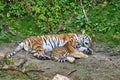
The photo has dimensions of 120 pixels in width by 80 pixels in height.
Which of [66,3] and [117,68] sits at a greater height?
[66,3]

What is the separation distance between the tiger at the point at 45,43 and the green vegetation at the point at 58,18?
1.94 ft

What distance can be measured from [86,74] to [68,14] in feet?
11.7

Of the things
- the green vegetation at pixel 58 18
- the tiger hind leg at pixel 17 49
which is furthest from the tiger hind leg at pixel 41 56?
the green vegetation at pixel 58 18

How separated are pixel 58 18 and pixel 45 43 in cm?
155

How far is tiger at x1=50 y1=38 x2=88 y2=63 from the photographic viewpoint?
840cm

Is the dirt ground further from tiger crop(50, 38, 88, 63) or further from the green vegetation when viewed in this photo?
the green vegetation

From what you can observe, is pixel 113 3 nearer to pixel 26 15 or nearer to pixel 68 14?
pixel 68 14

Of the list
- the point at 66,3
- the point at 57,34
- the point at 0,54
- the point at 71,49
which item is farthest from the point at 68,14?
the point at 0,54

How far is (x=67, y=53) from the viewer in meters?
8.67

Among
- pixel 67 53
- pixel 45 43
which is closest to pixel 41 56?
pixel 67 53

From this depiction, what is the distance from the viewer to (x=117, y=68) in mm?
7977

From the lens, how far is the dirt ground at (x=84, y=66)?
7.48 metres

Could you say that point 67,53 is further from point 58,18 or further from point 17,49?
point 58,18

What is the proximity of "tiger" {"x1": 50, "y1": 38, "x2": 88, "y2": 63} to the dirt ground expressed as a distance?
0.46ft
